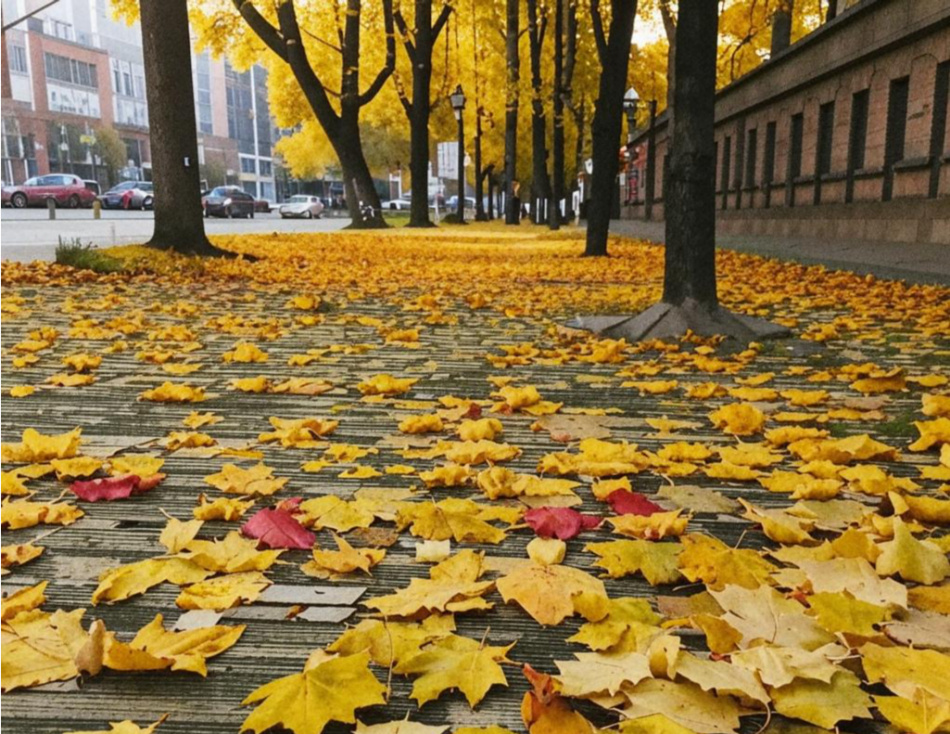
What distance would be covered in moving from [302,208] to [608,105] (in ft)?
162

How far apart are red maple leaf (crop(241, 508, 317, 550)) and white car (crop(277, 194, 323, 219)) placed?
5979 cm

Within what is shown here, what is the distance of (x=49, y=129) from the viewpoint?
244 ft

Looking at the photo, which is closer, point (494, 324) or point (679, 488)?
point (679, 488)

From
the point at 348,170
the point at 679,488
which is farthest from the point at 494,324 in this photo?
the point at 348,170

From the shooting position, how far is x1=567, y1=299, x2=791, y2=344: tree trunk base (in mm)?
6480

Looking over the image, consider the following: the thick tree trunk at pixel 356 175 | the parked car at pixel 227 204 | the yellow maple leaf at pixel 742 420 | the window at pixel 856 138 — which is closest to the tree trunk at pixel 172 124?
the yellow maple leaf at pixel 742 420

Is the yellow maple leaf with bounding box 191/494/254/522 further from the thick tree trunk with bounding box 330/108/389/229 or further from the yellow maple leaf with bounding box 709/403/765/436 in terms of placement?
the thick tree trunk with bounding box 330/108/389/229

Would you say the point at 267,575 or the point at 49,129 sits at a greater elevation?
the point at 49,129

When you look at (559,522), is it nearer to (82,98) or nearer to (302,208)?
(302,208)

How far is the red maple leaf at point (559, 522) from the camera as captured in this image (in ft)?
8.48

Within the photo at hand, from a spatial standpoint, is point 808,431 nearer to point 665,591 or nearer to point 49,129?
point 665,591

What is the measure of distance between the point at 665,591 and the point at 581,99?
38.0 meters

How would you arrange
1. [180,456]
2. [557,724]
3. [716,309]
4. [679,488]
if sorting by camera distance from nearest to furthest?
[557,724]
[679,488]
[180,456]
[716,309]

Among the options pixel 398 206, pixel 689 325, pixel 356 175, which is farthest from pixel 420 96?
pixel 398 206
